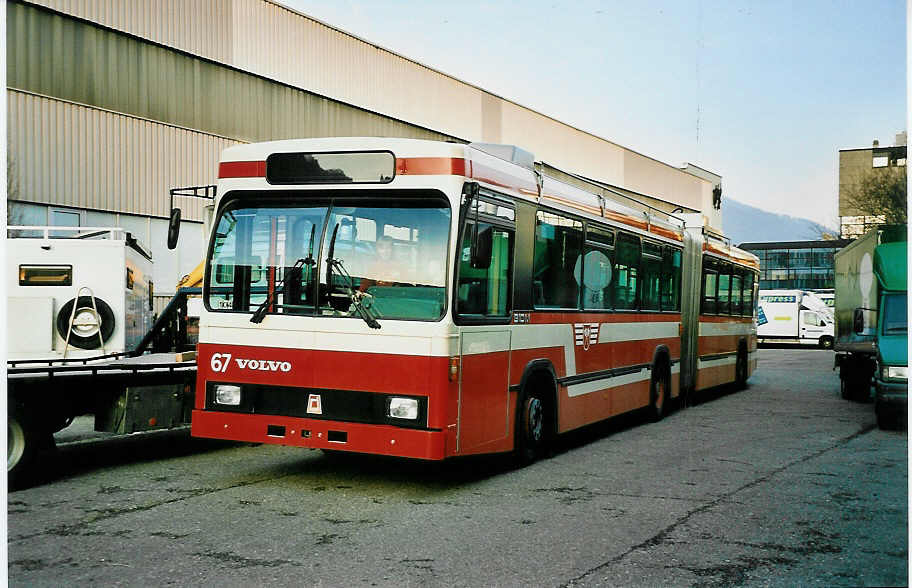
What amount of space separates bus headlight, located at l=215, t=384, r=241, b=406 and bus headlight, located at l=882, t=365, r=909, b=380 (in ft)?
28.5

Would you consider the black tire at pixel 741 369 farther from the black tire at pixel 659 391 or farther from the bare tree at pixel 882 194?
the bare tree at pixel 882 194

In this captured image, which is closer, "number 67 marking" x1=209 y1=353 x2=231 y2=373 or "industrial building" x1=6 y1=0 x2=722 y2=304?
"number 67 marking" x1=209 y1=353 x2=231 y2=373

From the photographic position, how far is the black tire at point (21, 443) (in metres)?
8.30

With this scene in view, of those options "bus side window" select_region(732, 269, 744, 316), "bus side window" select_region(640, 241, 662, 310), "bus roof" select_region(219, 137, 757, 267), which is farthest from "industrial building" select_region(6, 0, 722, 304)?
"bus roof" select_region(219, 137, 757, 267)

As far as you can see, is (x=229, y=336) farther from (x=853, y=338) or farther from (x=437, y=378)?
(x=853, y=338)

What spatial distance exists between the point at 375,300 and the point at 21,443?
324 cm

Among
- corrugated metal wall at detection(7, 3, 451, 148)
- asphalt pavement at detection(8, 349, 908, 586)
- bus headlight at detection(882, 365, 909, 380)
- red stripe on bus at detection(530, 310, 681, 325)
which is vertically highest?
corrugated metal wall at detection(7, 3, 451, 148)

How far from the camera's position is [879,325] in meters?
13.8

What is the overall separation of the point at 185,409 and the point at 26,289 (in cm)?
178

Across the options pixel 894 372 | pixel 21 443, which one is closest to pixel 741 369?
pixel 894 372

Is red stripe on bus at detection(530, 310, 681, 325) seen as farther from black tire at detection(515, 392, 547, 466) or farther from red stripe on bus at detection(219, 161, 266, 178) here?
red stripe on bus at detection(219, 161, 266, 178)

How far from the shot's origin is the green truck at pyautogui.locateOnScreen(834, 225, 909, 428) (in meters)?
13.1

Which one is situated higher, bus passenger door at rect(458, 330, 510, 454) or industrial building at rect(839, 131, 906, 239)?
industrial building at rect(839, 131, 906, 239)

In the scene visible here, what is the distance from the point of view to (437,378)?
789 centimetres
